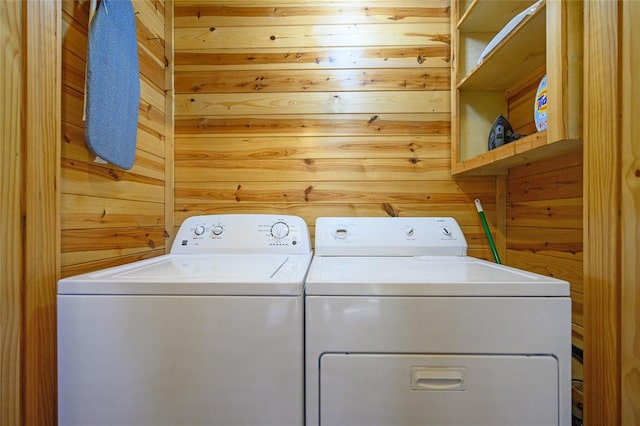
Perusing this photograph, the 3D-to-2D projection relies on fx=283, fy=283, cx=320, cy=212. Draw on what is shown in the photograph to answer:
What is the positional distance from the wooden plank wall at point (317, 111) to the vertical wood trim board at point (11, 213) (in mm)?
765

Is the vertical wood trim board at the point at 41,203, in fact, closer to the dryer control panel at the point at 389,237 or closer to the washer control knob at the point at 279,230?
the washer control knob at the point at 279,230

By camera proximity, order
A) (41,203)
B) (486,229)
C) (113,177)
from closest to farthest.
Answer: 1. (41,203)
2. (113,177)
3. (486,229)

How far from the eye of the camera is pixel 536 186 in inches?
49.3

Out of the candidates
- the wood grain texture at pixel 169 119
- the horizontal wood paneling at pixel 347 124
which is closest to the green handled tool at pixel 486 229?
the horizontal wood paneling at pixel 347 124

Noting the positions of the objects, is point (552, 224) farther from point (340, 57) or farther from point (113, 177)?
point (113, 177)

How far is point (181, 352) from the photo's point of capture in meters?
0.68

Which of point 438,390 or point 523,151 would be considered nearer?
point 438,390

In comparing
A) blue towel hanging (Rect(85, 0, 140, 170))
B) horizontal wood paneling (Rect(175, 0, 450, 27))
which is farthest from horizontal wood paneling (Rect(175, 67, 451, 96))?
blue towel hanging (Rect(85, 0, 140, 170))

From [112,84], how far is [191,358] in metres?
0.93

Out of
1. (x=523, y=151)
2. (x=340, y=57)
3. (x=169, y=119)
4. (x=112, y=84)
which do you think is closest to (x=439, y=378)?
(x=523, y=151)

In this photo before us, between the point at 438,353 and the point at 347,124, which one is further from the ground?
the point at 347,124

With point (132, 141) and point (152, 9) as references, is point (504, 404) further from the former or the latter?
point (152, 9)

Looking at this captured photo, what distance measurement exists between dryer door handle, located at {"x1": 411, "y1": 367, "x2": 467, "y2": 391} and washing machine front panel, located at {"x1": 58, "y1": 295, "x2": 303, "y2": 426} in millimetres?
280

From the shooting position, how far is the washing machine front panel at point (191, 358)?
0.67 metres
